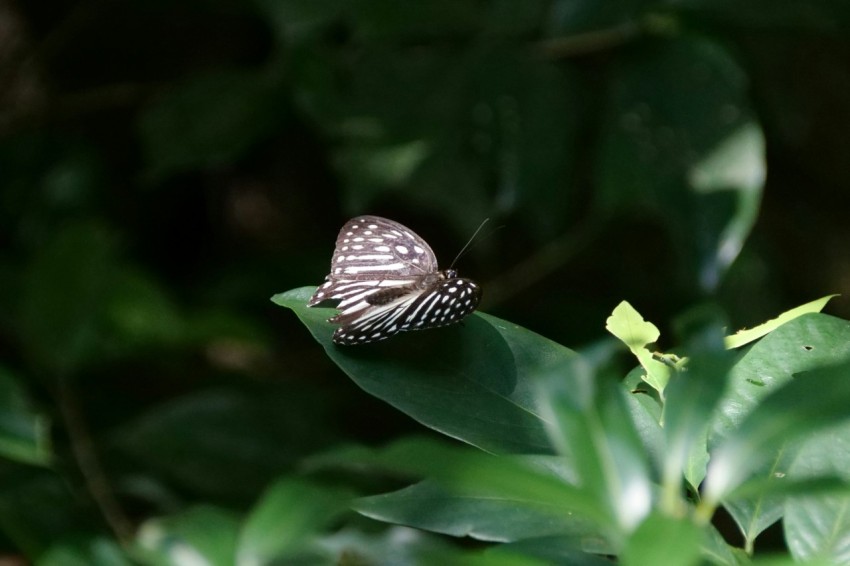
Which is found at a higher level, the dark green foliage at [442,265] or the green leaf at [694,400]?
the green leaf at [694,400]

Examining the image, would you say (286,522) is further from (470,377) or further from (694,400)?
(694,400)

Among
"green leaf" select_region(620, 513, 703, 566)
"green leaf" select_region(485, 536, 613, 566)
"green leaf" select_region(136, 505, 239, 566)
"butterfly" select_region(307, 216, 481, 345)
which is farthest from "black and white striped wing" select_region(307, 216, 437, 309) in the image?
"green leaf" select_region(620, 513, 703, 566)

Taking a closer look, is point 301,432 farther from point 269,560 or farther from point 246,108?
point 269,560

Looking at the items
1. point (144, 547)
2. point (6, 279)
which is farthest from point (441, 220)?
point (144, 547)

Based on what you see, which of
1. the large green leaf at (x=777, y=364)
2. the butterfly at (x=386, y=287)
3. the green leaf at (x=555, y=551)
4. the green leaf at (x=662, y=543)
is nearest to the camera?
the green leaf at (x=662, y=543)

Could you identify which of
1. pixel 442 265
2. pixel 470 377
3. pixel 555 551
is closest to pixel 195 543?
pixel 470 377

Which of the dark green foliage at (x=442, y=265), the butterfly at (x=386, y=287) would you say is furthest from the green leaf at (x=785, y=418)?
the butterfly at (x=386, y=287)

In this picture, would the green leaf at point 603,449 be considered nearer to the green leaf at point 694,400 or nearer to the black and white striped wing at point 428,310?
the green leaf at point 694,400

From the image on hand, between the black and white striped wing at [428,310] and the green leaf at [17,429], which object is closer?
the black and white striped wing at [428,310]
